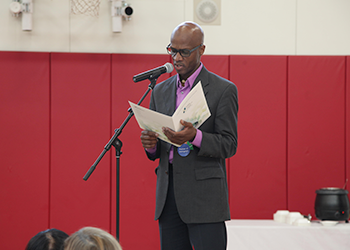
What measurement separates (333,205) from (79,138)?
93.4 inches

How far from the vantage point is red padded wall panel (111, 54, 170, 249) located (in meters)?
3.56

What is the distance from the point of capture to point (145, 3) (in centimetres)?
366

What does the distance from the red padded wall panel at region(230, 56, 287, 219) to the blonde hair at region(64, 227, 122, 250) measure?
8.73ft

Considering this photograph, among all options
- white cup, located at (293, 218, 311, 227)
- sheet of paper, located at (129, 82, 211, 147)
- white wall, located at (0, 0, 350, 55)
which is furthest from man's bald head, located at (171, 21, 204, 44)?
white wall, located at (0, 0, 350, 55)

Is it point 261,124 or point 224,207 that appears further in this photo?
point 261,124

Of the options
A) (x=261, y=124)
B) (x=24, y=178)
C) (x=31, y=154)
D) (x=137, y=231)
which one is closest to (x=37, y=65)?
(x=31, y=154)

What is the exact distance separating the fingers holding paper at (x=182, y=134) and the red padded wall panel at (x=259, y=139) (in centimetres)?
224

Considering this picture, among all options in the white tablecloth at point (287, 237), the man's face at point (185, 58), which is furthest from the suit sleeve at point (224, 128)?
the white tablecloth at point (287, 237)

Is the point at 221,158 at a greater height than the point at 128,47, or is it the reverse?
the point at 128,47

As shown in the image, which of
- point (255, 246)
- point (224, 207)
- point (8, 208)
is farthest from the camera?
point (8, 208)

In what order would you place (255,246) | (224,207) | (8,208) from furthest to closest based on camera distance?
(8,208), (255,246), (224,207)

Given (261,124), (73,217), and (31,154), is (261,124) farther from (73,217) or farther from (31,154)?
(31,154)

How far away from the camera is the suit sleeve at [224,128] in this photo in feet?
4.94

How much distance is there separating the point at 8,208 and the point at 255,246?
2301 millimetres
